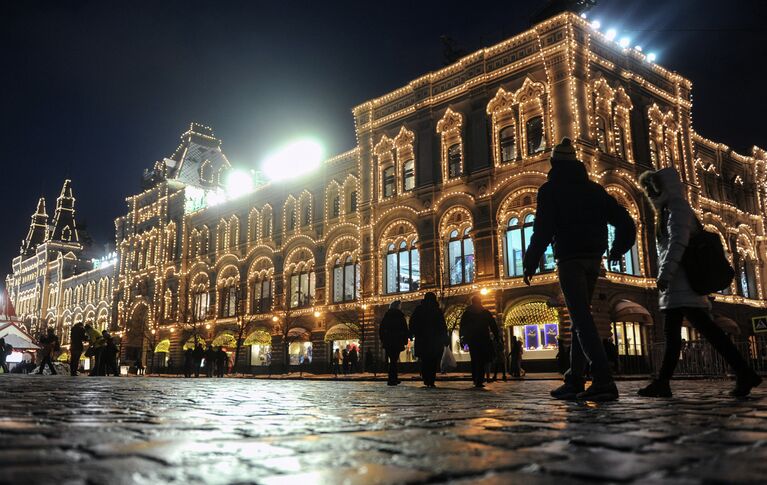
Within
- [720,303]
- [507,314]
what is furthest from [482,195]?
[720,303]

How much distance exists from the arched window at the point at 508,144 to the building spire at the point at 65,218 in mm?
73974

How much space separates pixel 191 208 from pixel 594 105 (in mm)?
31887

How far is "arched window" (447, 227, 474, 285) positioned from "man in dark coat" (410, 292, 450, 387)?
1655 cm

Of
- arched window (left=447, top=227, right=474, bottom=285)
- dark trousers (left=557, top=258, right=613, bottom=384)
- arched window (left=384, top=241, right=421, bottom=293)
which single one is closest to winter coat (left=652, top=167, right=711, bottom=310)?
dark trousers (left=557, top=258, right=613, bottom=384)

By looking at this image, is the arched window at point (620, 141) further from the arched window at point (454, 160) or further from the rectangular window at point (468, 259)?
the rectangular window at point (468, 259)

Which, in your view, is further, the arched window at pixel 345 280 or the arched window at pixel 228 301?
the arched window at pixel 228 301

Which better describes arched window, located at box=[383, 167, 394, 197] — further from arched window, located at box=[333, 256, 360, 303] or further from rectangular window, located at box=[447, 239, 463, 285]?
rectangular window, located at box=[447, 239, 463, 285]

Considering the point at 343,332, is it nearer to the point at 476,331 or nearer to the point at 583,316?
the point at 476,331

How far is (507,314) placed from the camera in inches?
1037

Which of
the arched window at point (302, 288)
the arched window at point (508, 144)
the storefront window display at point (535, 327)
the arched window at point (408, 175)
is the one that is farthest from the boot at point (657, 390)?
the arched window at point (302, 288)

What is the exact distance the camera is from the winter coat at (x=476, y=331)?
11.5 metres

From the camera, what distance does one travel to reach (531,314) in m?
25.5

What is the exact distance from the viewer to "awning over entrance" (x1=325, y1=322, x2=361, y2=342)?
32.1 metres

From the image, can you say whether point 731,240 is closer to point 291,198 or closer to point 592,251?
point 291,198
